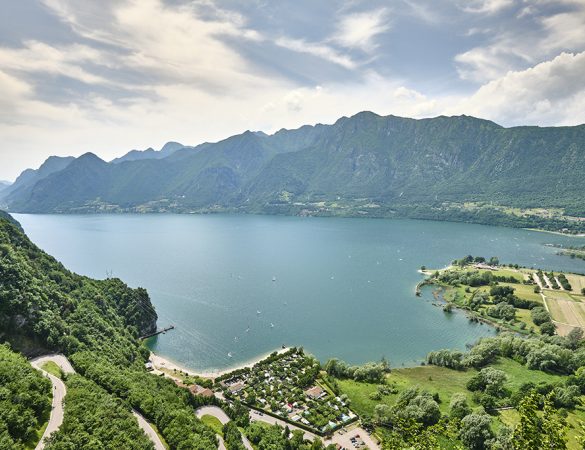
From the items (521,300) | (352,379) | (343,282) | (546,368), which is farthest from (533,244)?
(352,379)

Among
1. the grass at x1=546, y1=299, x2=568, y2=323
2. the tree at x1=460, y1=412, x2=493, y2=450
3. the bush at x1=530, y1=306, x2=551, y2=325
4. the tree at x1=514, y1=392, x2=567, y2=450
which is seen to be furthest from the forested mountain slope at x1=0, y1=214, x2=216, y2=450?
the grass at x1=546, y1=299, x2=568, y2=323

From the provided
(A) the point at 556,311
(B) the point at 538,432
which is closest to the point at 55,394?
(B) the point at 538,432

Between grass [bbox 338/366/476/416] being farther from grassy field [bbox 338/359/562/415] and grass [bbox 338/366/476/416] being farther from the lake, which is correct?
the lake

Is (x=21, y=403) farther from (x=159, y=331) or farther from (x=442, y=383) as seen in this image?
(x=442, y=383)

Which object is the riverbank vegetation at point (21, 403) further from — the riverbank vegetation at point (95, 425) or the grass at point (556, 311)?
the grass at point (556, 311)

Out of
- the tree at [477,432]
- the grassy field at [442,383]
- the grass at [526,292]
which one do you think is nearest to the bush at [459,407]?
the grassy field at [442,383]
